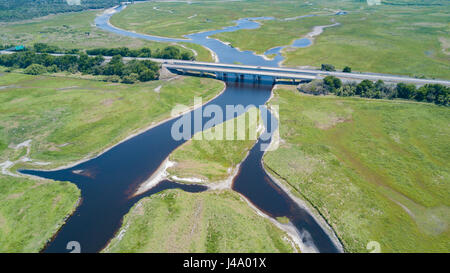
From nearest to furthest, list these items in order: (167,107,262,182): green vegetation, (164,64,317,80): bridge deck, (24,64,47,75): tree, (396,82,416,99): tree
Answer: (167,107,262,182): green vegetation → (396,82,416,99): tree → (164,64,317,80): bridge deck → (24,64,47,75): tree

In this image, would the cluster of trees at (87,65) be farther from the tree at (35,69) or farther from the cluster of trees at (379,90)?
the cluster of trees at (379,90)

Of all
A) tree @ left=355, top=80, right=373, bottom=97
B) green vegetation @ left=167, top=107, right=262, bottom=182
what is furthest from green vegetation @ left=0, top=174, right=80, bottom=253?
tree @ left=355, top=80, right=373, bottom=97

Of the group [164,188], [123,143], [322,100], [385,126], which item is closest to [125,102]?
[123,143]

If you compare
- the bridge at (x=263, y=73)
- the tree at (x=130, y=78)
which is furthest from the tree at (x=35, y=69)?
the tree at (x=130, y=78)

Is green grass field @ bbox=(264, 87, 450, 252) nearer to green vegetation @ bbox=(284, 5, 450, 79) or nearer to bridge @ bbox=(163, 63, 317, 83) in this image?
bridge @ bbox=(163, 63, 317, 83)

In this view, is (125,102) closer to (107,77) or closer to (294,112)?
(107,77)
